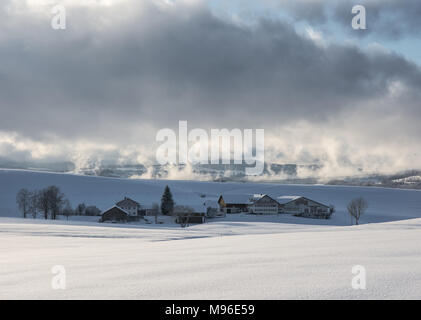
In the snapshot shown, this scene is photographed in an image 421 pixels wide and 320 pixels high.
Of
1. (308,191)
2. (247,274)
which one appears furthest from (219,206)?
(247,274)

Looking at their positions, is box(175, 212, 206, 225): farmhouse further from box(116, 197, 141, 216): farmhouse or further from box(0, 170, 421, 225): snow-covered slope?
box(0, 170, 421, 225): snow-covered slope

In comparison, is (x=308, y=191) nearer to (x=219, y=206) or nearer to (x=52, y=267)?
(x=219, y=206)

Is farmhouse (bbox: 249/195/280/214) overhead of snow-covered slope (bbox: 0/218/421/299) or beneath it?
beneath

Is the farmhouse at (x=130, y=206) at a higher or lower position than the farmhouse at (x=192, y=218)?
higher

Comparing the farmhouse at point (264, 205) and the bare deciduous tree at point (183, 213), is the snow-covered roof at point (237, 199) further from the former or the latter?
the bare deciduous tree at point (183, 213)

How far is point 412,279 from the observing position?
662 cm

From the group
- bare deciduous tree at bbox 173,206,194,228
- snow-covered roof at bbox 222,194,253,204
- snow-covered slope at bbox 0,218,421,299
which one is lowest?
bare deciduous tree at bbox 173,206,194,228

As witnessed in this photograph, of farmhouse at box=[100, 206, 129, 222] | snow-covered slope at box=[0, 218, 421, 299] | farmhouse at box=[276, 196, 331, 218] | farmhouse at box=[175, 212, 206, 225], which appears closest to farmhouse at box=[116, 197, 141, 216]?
farmhouse at box=[100, 206, 129, 222]

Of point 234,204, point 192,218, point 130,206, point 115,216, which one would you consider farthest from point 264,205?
point 115,216

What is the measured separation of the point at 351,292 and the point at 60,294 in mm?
4965

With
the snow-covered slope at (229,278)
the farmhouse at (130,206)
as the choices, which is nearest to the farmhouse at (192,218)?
the farmhouse at (130,206)

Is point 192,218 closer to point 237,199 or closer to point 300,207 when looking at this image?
point 237,199
